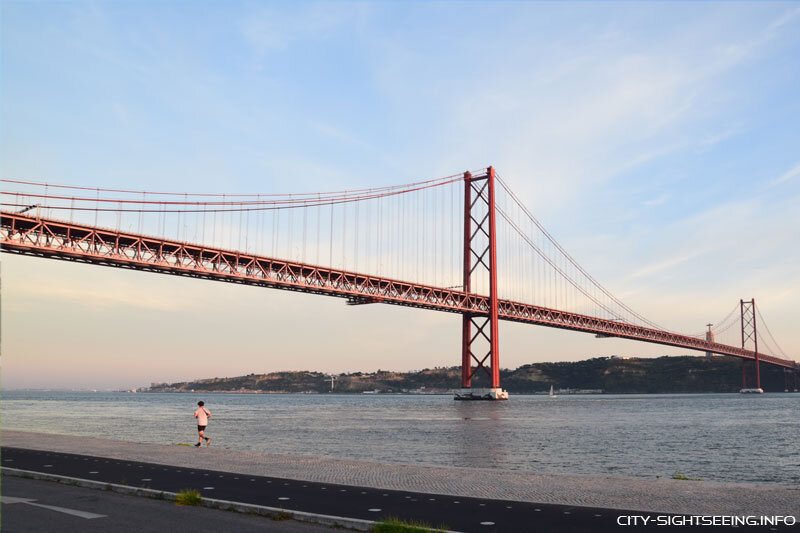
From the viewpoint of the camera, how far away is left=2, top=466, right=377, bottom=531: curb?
9.12 m

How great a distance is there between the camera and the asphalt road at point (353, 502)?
9.07 m

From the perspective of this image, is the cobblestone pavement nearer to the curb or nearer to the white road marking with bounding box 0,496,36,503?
the curb

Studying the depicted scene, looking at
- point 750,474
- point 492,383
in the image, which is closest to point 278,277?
point 492,383

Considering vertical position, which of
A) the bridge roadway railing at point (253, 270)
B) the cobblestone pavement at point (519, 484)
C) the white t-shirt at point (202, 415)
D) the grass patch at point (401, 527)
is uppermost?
the bridge roadway railing at point (253, 270)

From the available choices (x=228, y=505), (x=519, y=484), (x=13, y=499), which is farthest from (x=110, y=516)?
(x=519, y=484)

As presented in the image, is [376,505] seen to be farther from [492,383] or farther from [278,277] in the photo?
[492,383]

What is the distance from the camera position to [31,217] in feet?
141

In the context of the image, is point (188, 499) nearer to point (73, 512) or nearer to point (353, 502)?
point (73, 512)

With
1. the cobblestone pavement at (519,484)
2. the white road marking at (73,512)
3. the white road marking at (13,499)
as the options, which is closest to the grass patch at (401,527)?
the cobblestone pavement at (519,484)

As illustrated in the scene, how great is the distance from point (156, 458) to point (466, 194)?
72.9 m

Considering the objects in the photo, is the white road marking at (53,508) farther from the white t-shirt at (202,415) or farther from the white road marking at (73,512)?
the white t-shirt at (202,415)

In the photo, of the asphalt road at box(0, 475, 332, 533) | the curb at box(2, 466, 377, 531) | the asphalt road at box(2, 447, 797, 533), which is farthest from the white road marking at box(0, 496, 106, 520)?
the curb at box(2, 466, 377, 531)

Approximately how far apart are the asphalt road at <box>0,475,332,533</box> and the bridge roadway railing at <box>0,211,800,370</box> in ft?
60.3

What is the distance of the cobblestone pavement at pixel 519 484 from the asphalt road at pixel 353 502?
1.94 feet
